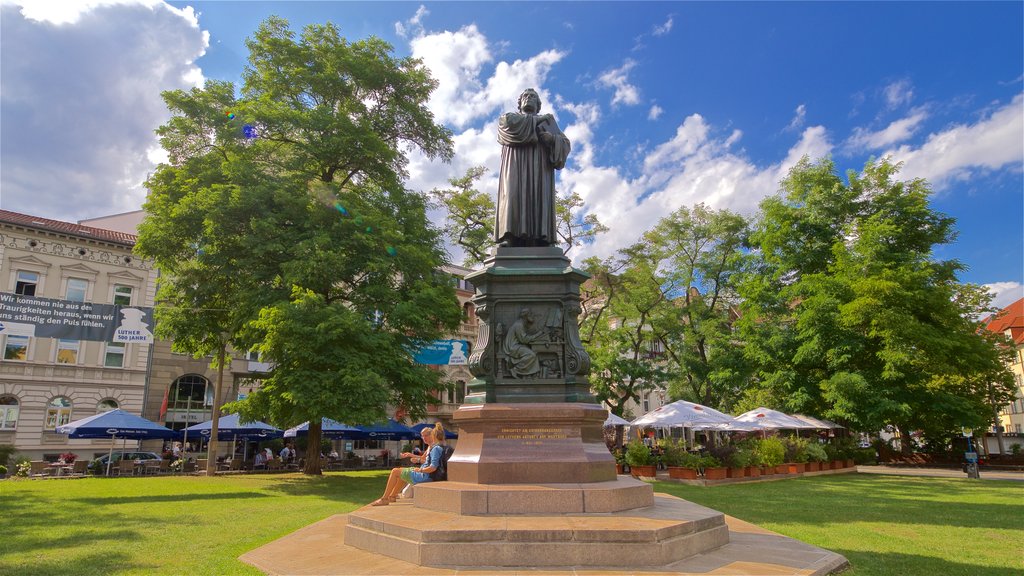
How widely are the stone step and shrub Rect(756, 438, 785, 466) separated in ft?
55.3

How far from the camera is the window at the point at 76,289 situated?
3241cm

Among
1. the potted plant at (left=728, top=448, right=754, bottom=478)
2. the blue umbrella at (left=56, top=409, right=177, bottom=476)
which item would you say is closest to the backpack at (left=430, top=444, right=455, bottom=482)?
the potted plant at (left=728, top=448, right=754, bottom=478)

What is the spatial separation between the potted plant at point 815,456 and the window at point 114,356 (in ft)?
114

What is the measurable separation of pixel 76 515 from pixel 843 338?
27954mm

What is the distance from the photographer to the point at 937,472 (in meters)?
27.1

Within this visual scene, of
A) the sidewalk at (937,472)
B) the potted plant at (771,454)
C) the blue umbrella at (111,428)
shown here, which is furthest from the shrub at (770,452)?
the blue umbrella at (111,428)

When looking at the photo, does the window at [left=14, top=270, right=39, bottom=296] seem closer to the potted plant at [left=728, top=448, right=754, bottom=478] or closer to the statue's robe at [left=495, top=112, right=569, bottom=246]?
the statue's robe at [left=495, top=112, right=569, bottom=246]

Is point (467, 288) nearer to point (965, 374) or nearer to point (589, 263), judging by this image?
point (589, 263)

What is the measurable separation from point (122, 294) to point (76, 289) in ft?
7.13

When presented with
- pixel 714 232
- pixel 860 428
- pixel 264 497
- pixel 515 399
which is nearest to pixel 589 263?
pixel 714 232

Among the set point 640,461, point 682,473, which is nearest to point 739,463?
point 682,473

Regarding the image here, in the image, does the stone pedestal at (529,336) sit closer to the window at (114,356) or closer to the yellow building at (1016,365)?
the window at (114,356)

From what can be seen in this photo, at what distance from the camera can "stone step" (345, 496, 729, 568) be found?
601cm

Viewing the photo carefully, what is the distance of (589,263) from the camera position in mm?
33625
